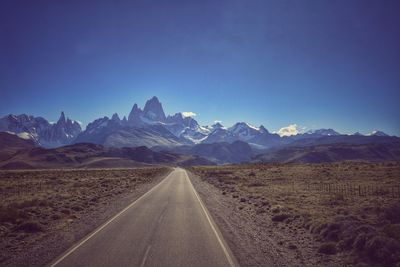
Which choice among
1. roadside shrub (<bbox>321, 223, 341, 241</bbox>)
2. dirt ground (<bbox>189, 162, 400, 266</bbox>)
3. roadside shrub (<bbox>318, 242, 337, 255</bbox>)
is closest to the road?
dirt ground (<bbox>189, 162, 400, 266</bbox>)

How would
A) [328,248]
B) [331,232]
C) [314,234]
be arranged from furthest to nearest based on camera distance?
1. [314,234]
2. [331,232]
3. [328,248]

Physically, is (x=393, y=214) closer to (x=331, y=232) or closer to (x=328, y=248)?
(x=331, y=232)

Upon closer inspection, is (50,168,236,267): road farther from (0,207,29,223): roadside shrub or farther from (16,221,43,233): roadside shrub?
(0,207,29,223): roadside shrub

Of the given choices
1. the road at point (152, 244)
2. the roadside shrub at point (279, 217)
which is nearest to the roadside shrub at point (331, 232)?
the roadside shrub at point (279, 217)

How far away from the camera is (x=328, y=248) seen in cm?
1261

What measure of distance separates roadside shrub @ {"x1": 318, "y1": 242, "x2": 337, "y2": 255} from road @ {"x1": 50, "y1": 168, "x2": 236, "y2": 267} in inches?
155

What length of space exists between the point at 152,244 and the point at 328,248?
7.39 meters

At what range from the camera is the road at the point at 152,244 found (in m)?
11.1

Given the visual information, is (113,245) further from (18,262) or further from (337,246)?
(337,246)

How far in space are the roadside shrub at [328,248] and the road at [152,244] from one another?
12.9ft

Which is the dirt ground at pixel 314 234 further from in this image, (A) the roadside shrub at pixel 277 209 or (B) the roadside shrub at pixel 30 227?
(B) the roadside shrub at pixel 30 227

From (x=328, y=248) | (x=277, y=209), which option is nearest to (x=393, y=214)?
(x=328, y=248)

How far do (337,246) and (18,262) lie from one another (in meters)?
12.7

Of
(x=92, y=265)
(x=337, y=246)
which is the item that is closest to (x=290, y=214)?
(x=337, y=246)
